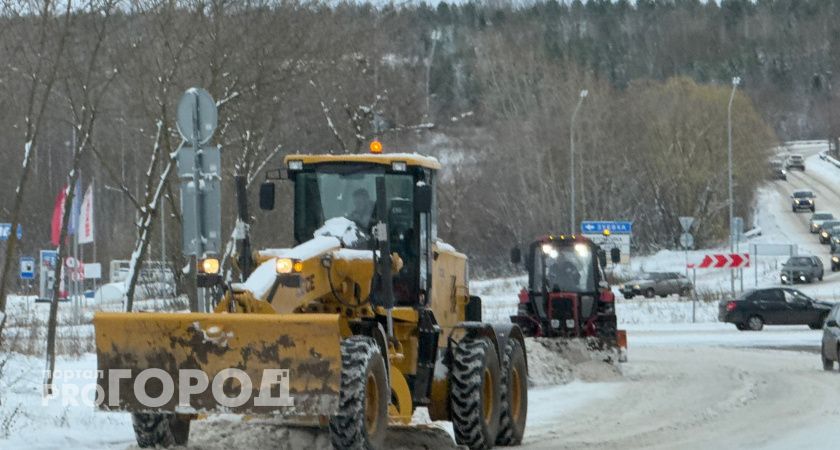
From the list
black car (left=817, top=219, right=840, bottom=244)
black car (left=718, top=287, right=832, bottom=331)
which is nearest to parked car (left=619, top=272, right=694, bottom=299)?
black car (left=718, top=287, right=832, bottom=331)

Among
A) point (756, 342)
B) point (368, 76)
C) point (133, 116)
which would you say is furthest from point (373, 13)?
point (756, 342)

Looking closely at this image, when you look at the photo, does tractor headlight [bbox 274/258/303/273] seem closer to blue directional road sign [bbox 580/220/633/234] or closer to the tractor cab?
the tractor cab

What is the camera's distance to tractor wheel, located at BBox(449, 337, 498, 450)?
15047mm

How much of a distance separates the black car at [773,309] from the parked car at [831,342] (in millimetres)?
17408

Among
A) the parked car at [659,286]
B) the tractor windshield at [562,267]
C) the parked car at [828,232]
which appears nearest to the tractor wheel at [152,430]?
the tractor windshield at [562,267]

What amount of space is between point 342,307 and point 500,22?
163046 millimetres

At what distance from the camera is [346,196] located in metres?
14.9

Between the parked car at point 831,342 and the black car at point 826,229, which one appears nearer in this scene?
the parked car at point 831,342

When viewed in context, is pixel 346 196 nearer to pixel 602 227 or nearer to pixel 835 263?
pixel 602 227

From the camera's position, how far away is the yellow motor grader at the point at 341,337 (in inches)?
503

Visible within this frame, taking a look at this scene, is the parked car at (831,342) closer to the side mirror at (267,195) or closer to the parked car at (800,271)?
the side mirror at (267,195)

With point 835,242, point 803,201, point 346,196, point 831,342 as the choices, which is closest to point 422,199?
point 346,196

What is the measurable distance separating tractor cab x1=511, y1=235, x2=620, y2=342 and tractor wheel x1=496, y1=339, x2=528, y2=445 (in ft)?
42.0

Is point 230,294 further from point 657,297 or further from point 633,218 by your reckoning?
point 633,218
